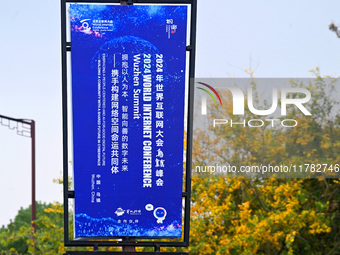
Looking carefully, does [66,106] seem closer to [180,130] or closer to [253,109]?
[180,130]

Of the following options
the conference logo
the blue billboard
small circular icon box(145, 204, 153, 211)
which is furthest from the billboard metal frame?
the conference logo

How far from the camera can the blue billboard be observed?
18.7 ft

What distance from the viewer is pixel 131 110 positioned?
5.70 m

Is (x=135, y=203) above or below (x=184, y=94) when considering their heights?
below

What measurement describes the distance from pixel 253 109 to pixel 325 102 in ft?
4.37

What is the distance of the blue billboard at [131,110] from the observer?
18.7ft

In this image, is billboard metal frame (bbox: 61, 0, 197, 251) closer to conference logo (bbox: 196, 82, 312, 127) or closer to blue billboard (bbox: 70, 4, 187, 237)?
blue billboard (bbox: 70, 4, 187, 237)

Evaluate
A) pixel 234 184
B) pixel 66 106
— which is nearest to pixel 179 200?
pixel 66 106

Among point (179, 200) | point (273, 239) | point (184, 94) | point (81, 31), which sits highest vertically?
point (81, 31)

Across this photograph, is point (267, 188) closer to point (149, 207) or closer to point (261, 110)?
point (261, 110)

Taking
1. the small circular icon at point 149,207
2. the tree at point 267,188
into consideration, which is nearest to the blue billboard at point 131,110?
the small circular icon at point 149,207

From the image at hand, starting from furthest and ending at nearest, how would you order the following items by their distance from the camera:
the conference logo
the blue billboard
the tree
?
1. the conference logo
2. the tree
3. the blue billboard

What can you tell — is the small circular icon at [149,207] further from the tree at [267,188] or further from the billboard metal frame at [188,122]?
the tree at [267,188]

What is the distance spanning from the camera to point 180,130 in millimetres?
5750
